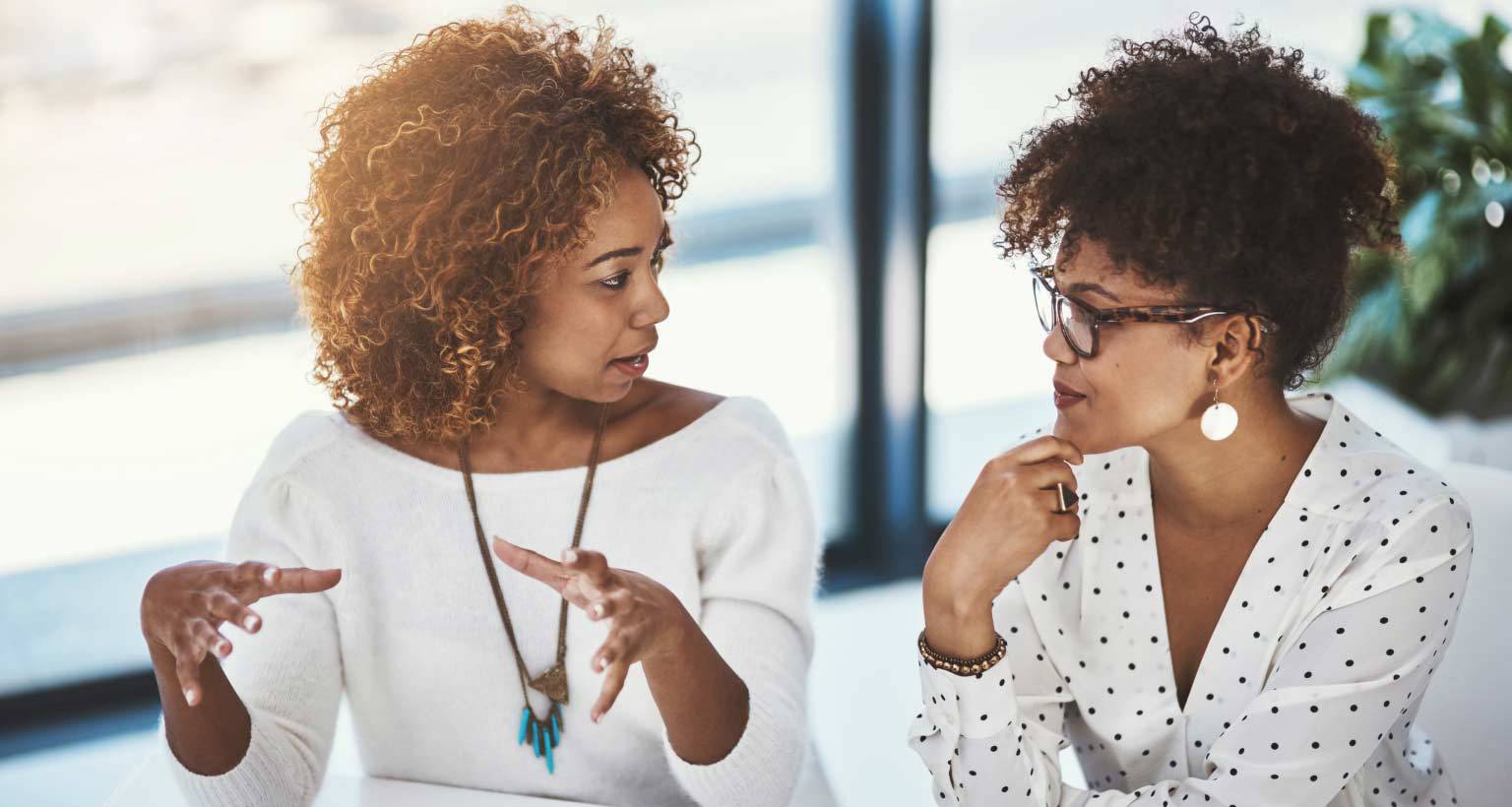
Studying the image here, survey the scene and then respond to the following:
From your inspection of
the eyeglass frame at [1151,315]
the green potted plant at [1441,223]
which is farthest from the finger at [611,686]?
the green potted plant at [1441,223]

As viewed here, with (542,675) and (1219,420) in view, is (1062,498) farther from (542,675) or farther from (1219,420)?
(542,675)

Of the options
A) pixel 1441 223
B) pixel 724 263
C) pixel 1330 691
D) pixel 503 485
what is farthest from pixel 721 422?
pixel 1441 223

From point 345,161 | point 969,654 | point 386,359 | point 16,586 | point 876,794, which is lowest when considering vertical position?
point 876,794

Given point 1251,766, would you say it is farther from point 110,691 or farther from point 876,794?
point 110,691

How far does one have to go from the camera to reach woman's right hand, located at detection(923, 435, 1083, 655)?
5.00 feet

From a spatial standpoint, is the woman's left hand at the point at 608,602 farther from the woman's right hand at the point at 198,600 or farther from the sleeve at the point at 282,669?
the sleeve at the point at 282,669

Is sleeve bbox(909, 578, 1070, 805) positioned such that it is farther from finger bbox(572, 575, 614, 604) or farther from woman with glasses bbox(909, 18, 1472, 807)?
finger bbox(572, 575, 614, 604)

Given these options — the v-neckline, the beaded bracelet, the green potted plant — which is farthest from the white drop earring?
the green potted plant

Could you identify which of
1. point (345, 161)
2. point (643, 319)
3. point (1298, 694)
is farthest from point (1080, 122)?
point (345, 161)

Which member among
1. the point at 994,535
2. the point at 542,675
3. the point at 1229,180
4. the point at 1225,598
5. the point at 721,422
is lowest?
the point at 542,675

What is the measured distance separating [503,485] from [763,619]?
37 centimetres

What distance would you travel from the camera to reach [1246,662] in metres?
1.63

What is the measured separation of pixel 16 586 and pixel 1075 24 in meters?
2.86

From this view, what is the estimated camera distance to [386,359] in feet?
5.67
